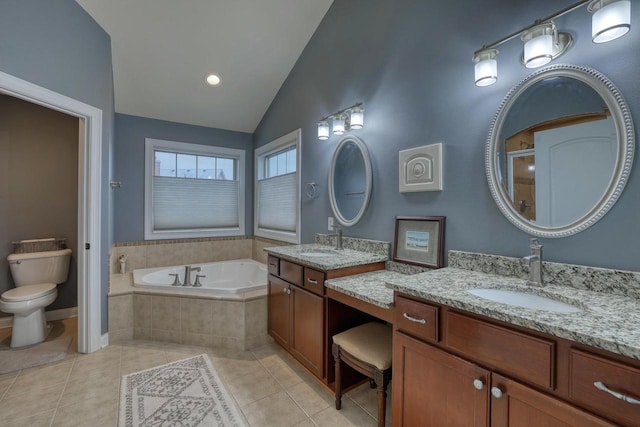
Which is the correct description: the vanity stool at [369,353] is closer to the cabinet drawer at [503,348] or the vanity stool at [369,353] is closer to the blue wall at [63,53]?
the cabinet drawer at [503,348]

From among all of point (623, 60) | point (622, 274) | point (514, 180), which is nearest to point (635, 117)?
point (623, 60)

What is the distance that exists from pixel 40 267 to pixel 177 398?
88.5 inches

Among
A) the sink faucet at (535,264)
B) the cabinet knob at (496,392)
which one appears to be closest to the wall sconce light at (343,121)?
the sink faucet at (535,264)

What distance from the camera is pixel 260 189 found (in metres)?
4.09

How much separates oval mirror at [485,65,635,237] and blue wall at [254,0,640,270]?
1.8 inches

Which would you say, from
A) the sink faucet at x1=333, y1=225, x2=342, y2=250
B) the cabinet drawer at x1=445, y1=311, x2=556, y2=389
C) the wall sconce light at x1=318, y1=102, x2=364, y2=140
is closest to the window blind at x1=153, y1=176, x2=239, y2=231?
the wall sconce light at x1=318, y1=102, x2=364, y2=140

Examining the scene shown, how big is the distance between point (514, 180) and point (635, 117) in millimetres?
477

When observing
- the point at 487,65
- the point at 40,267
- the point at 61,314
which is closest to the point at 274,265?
the point at 487,65

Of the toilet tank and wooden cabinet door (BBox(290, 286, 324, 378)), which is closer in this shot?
wooden cabinet door (BBox(290, 286, 324, 378))

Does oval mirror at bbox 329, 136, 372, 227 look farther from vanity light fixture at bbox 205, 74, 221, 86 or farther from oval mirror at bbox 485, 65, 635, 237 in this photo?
vanity light fixture at bbox 205, 74, 221, 86

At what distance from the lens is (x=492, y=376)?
3.43 feet

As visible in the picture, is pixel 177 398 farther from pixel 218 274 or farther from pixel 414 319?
pixel 218 274

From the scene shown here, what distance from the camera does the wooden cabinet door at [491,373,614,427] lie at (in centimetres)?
87

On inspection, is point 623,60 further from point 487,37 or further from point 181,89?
point 181,89
